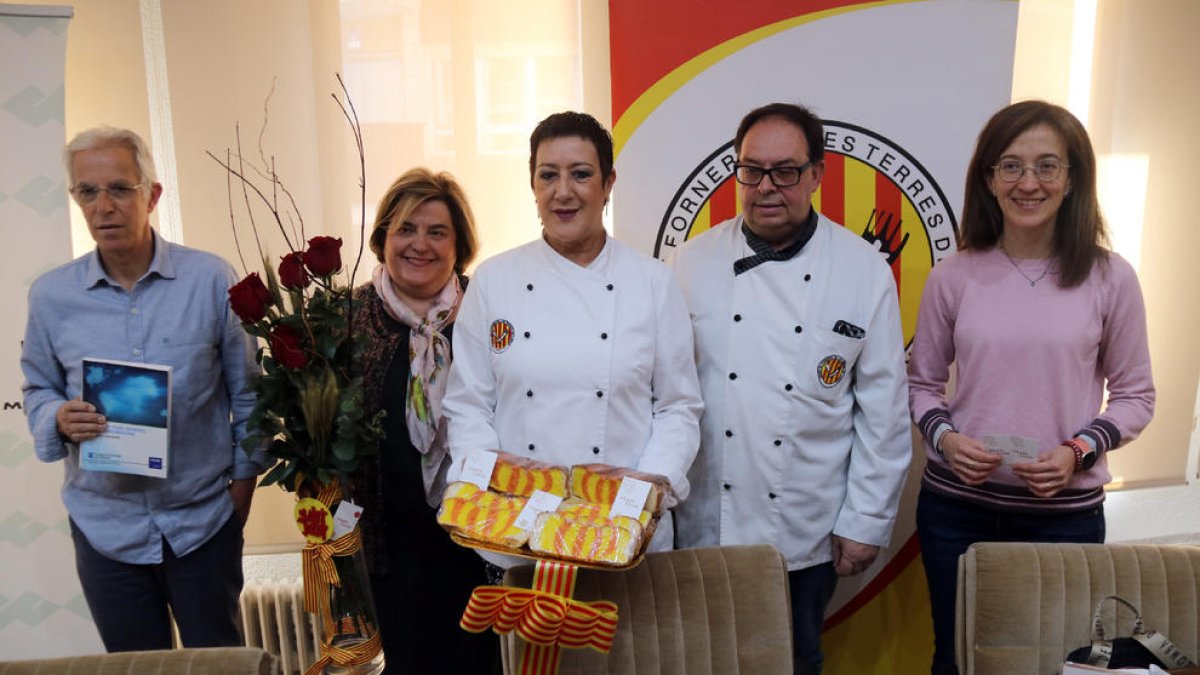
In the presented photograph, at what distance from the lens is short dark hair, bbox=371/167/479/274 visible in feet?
6.57

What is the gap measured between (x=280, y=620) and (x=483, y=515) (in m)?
1.67

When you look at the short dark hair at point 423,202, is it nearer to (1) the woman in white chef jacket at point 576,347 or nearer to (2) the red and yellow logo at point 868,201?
(1) the woman in white chef jacket at point 576,347

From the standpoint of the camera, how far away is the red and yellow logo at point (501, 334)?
166 cm

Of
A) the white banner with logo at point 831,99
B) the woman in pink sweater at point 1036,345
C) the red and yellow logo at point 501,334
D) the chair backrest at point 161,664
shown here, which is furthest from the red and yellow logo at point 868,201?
the chair backrest at point 161,664

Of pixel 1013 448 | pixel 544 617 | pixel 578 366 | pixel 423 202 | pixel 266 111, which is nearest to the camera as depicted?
pixel 544 617

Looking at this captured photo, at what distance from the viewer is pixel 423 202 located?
2.01 metres

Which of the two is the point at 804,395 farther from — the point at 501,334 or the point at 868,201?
the point at 868,201

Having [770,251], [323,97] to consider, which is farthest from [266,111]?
[770,251]

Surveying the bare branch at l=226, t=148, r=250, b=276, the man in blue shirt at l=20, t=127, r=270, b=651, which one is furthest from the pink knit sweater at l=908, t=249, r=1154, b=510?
the bare branch at l=226, t=148, r=250, b=276

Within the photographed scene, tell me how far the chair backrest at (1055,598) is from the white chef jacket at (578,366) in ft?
1.97

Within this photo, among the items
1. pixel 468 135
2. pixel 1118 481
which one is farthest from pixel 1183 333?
pixel 468 135

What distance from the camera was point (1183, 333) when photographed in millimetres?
2971

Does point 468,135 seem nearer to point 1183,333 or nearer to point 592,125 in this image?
point 592,125

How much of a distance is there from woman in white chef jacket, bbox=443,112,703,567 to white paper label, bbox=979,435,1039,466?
2.22 feet
